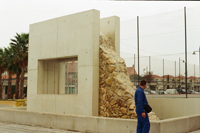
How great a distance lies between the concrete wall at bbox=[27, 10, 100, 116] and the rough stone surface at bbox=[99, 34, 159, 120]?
31 centimetres

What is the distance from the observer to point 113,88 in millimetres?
11734

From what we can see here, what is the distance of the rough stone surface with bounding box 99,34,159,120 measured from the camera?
37.1 ft

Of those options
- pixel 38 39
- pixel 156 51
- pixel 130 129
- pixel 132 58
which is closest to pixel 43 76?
pixel 38 39

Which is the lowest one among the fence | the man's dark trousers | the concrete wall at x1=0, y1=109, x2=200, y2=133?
the concrete wall at x1=0, y1=109, x2=200, y2=133

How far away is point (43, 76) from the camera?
1452 centimetres

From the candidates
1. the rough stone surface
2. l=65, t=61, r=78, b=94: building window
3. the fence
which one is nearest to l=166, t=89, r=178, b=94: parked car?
the fence

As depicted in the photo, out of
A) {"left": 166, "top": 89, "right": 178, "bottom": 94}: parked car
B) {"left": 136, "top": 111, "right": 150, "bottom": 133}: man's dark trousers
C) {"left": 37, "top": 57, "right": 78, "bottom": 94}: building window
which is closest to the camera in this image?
{"left": 136, "top": 111, "right": 150, "bottom": 133}: man's dark trousers

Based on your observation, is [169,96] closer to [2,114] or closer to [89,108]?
[89,108]

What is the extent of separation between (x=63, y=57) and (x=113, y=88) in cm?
328

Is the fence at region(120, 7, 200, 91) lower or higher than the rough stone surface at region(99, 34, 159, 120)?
higher

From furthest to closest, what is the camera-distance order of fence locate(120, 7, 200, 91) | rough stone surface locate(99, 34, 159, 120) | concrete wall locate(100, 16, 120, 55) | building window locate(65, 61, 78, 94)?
1. building window locate(65, 61, 78, 94)
2. concrete wall locate(100, 16, 120, 55)
3. fence locate(120, 7, 200, 91)
4. rough stone surface locate(99, 34, 159, 120)

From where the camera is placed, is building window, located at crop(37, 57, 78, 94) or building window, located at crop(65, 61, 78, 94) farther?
building window, located at crop(65, 61, 78, 94)

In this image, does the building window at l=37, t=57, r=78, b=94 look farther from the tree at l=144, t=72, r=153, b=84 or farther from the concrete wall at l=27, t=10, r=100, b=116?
the tree at l=144, t=72, r=153, b=84

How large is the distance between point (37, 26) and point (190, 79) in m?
8.89
